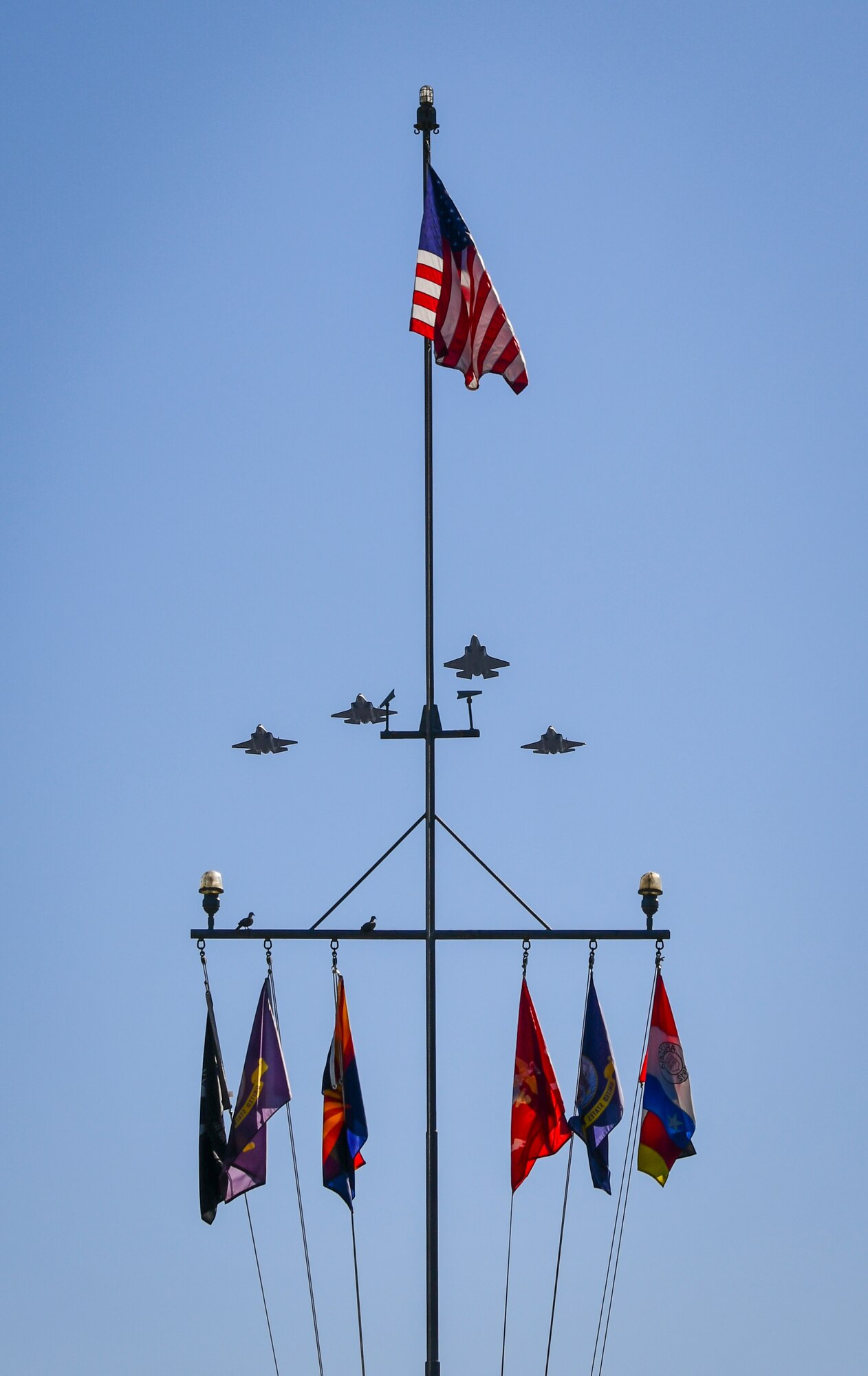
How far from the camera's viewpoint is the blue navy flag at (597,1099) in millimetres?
16250

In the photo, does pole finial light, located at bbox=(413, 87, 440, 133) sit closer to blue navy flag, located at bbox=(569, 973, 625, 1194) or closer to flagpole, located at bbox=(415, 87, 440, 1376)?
flagpole, located at bbox=(415, 87, 440, 1376)

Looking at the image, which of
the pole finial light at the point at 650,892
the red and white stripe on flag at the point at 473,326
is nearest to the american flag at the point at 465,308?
the red and white stripe on flag at the point at 473,326

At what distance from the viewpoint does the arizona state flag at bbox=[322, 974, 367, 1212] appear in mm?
15961

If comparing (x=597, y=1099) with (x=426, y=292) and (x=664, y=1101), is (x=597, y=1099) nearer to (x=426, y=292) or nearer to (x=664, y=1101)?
(x=664, y=1101)

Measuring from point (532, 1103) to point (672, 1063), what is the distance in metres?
1.23

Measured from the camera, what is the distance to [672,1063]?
55.0 ft

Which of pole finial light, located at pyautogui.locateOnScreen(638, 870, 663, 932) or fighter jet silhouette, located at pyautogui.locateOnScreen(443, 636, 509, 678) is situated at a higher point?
fighter jet silhouette, located at pyautogui.locateOnScreen(443, 636, 509, 678)

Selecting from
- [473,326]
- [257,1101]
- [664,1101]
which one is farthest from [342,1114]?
[473,326]

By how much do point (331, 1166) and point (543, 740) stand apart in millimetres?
3775

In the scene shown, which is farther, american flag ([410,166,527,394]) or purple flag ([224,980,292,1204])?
american flag ([410,166,527,394])

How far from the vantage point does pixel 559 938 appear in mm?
15477

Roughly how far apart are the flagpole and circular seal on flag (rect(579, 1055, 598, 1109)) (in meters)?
1.93

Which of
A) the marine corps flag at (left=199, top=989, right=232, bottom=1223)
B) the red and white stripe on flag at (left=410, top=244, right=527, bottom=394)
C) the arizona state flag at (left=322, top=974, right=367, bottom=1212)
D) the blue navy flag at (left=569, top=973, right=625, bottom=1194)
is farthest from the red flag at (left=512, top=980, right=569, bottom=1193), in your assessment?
the red and white stripe on flag at (left=410, top=244, right=527, bottom=394)

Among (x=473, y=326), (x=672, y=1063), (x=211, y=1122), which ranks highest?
(x=473, y=326)
